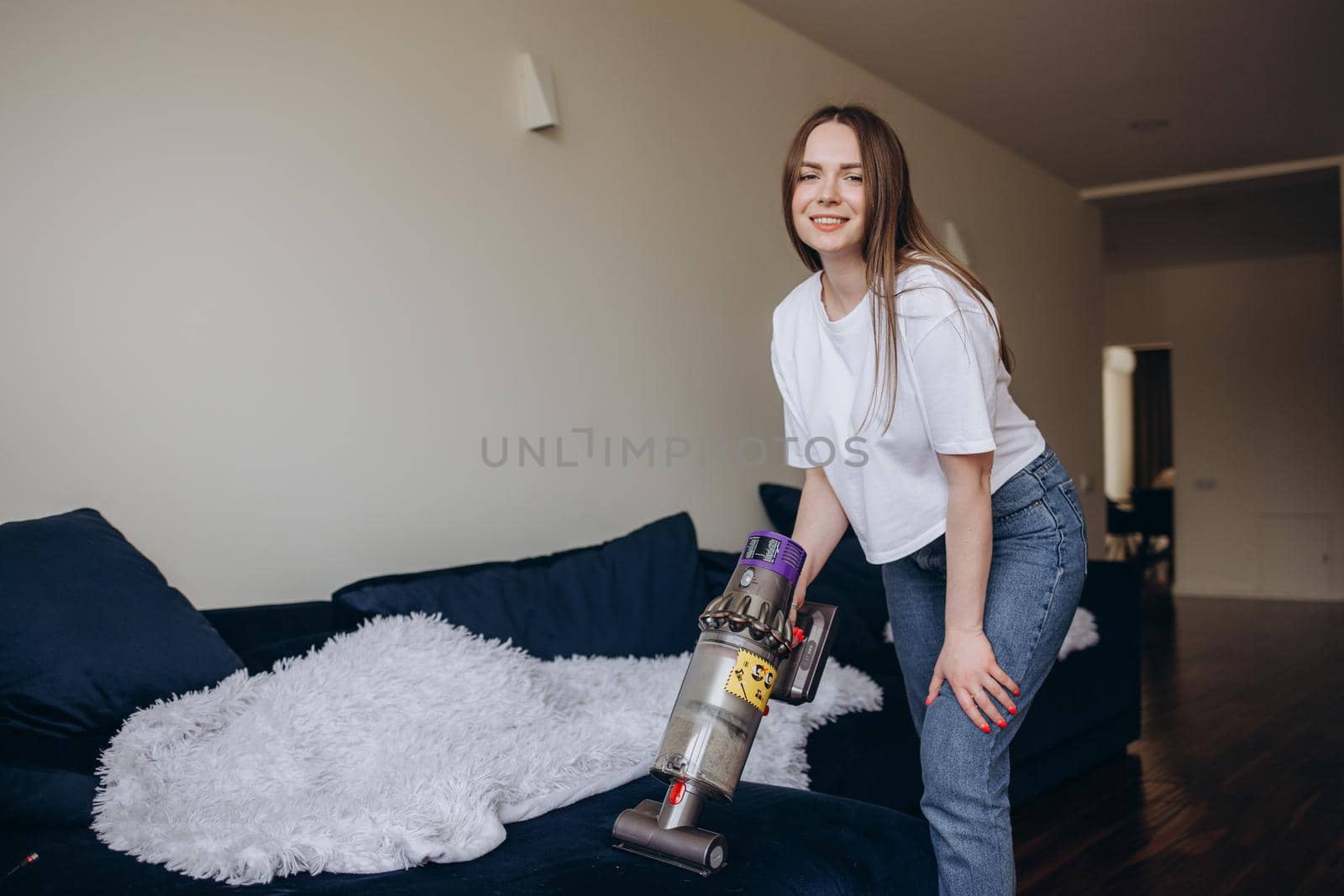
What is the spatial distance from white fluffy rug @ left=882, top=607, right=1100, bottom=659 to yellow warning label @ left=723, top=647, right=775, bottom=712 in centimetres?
182

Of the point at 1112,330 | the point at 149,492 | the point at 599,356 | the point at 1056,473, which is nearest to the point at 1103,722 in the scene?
the point at 599,356

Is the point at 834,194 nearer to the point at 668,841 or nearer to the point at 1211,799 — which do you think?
the point at 668,841

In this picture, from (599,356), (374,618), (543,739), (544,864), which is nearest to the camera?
(544,864)

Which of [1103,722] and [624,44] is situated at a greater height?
[624,44]

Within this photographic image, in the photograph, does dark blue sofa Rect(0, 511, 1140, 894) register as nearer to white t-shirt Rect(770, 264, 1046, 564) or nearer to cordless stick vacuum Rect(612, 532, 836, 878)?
cordless stick vacuum Rect(612, 532, 836, 878)

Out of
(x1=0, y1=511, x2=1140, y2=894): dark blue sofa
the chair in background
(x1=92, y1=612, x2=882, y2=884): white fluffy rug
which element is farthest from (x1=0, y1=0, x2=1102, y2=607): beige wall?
the chair in background

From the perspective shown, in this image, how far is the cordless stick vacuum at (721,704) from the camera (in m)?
1.17

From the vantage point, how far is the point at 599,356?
10.1 ft

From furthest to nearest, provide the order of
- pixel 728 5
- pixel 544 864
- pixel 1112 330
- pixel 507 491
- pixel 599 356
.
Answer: pixel 1112 330 → pixel 728 5 → pixel 599 356 → pixel 507 491 → pixel 544 864

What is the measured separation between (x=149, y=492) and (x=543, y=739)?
0.97 meters

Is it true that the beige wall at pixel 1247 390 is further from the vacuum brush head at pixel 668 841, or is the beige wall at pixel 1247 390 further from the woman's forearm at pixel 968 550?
the vacuum brush head at pixel 668 841

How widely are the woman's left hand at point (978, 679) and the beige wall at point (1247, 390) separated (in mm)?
6811

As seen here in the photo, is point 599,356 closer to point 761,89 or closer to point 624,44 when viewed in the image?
point 624,44

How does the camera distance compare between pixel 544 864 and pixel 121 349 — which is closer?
pixel 544 864
